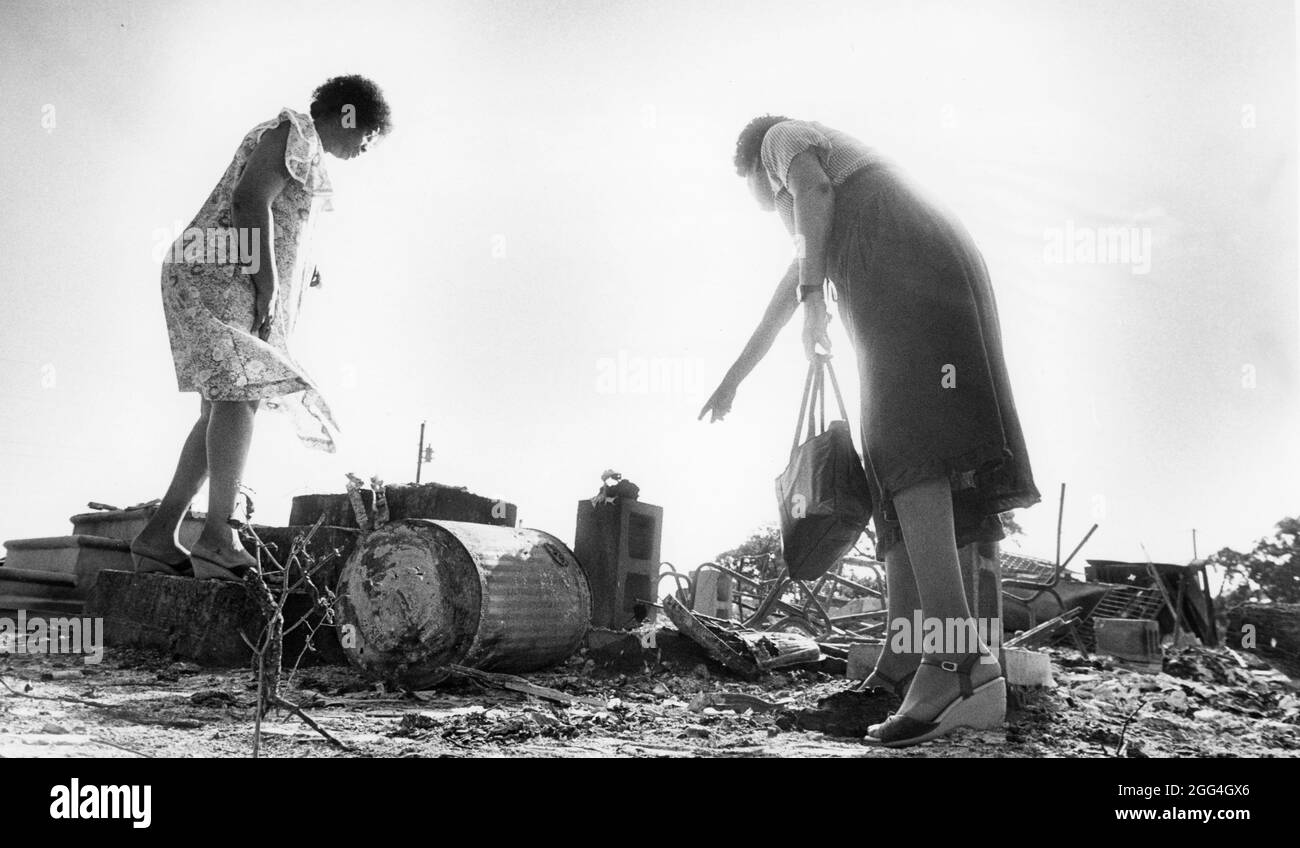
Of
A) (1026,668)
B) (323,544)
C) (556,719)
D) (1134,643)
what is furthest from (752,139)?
(1134,643)

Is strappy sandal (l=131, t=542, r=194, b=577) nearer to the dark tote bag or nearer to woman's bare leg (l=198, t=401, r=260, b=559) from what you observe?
woman's bare leg (l=198, t=401, r=260, b=559)

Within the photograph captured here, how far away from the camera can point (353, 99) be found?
3.78m

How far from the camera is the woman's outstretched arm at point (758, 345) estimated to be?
2.97m

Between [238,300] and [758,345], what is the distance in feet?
7.53

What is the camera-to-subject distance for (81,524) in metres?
6.09

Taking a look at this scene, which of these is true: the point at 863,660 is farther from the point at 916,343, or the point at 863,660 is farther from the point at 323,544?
the point at 323,544

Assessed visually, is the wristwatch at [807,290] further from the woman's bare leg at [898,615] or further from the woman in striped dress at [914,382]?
the woman's bare leg at [898,615]

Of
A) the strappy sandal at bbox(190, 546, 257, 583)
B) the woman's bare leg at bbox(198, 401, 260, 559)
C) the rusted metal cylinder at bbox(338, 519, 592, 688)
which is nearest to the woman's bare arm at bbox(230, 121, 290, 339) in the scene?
the woman's bare leg at bbox(198, 401, 260, 559)

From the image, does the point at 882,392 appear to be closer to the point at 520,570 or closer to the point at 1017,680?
the point at 1017,680

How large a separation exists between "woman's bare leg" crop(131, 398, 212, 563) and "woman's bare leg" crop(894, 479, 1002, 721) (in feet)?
9.52

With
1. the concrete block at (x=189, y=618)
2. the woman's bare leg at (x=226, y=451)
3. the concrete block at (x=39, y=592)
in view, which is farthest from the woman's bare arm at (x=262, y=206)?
the concrete block at (x=39, y=592)

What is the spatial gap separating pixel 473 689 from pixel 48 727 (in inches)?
64.5

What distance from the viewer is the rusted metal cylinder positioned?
10.9ft
